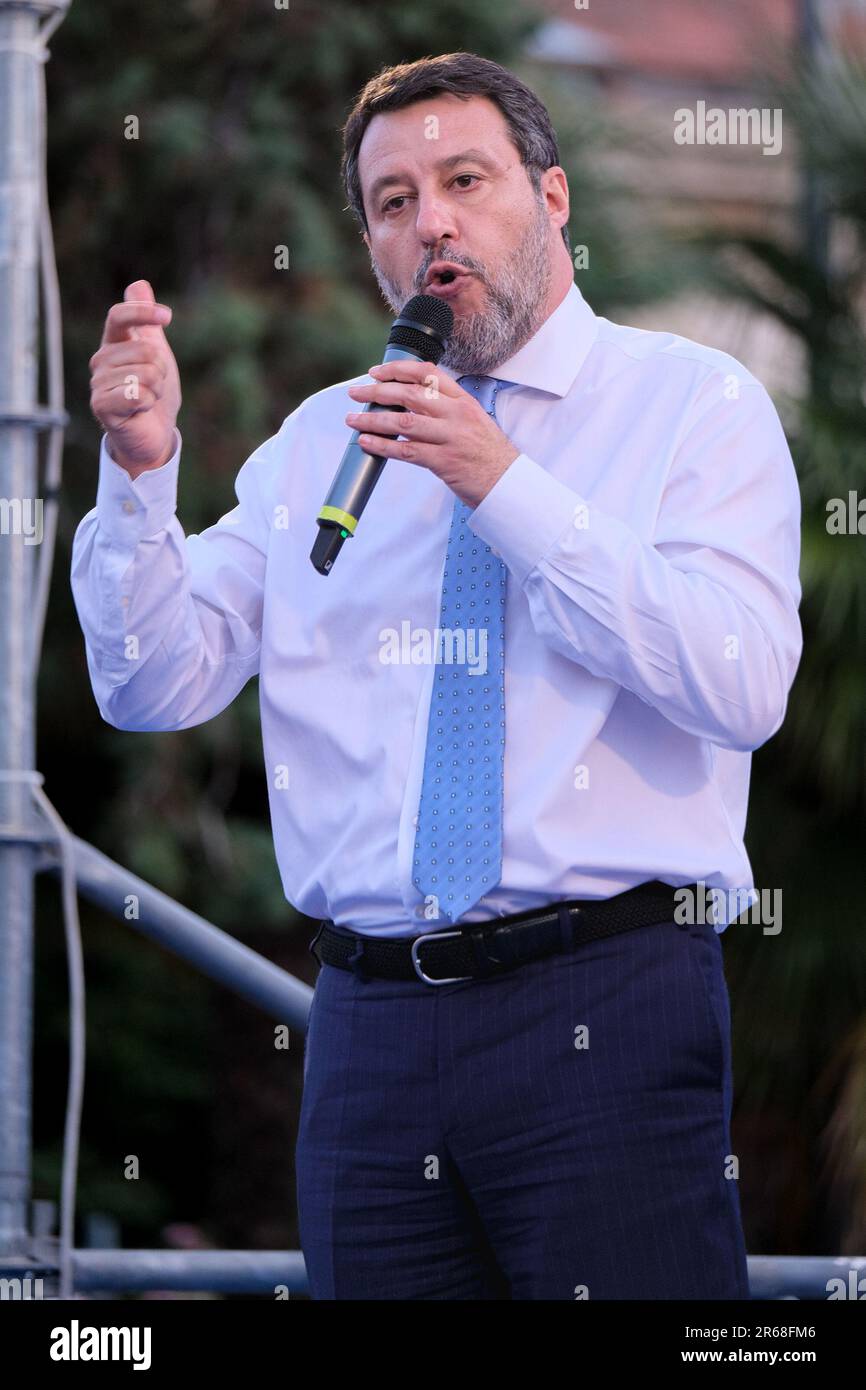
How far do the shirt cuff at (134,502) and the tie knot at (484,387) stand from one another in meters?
0.31

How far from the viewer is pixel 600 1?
14.2 metres

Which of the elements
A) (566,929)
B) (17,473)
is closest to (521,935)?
(566,929)

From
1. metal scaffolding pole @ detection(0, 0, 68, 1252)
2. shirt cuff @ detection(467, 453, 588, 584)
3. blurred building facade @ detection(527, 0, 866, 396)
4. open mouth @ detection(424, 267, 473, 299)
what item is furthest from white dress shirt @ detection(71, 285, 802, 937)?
blurred building facade @ detection(527, 0, 866, 396)

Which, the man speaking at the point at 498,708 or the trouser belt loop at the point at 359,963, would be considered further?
the trouser belt loop at the point at 359,963

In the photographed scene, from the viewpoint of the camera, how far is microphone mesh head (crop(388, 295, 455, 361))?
6.00 feet

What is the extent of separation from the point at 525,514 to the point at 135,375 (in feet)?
1.32

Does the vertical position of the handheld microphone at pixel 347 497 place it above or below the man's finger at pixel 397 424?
below

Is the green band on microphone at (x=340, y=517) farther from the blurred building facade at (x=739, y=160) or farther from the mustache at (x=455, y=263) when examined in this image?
the blurred building facade at (x=739, y=160)

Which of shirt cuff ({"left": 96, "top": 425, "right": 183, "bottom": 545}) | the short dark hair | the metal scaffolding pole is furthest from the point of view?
the metal scaffolding pole

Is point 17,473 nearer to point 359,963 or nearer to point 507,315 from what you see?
point 507,315

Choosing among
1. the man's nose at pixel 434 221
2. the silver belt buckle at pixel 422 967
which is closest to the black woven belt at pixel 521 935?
the silver belt buckle at pixel 422 967

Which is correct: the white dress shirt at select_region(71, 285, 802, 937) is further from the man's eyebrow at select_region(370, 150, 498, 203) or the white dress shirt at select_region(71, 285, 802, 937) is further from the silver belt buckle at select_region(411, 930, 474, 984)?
the man's eyebrow at select_region(370, 150, 498, 203)

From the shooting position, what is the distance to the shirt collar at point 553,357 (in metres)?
1.94

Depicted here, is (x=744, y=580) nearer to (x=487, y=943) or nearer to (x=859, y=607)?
(x=487, y=943)
